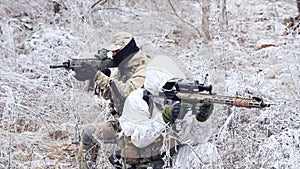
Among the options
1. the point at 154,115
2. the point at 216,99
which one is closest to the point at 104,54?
the point at 154,115

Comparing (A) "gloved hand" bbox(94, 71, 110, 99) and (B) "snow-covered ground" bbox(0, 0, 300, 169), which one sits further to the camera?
(B) "snow-covered ground" bbox(0, 0, 300, 169)

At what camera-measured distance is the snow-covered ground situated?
3537 millimetres

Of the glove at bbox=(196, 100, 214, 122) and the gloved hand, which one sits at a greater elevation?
the gloved hand

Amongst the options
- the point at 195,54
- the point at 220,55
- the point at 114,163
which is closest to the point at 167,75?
the point at 114,163

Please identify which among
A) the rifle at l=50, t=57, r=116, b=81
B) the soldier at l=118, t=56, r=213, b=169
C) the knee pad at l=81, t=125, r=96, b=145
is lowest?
the knee pad at l=81, t=125, r=96, b=145

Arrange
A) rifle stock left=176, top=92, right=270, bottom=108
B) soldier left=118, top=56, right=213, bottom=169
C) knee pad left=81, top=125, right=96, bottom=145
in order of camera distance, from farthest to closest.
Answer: knee pad left=81, top=125, right=96, bottom=145
soldier left=118, top=56, right=213, bottom=169
rifle stock left=176, top=92, right=270, bottom=108

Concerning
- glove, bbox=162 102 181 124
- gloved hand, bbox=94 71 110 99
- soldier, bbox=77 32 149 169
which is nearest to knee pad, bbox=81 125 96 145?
soldier, bbox=77 32 149 169

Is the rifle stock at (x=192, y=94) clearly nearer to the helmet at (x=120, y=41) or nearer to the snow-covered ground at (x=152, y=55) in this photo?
the snow-covered ground at (x=152, y=55)

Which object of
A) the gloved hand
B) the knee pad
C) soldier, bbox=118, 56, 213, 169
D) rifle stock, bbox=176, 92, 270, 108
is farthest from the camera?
the knee pad

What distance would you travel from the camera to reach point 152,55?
5.30 m

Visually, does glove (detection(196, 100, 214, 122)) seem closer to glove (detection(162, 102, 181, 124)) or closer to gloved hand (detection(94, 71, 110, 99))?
glove (detection(162, 102, 181, 124))

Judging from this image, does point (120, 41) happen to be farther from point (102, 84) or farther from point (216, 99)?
point (216, 99)

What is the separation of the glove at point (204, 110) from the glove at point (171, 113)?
117 mm

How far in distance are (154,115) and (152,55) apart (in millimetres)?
2242
